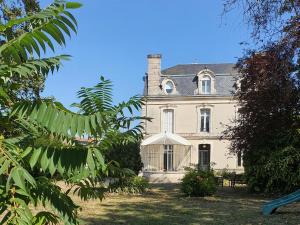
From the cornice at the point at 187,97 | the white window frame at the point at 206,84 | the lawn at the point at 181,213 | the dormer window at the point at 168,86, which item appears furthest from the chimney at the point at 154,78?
the lawn at the point at 181,213

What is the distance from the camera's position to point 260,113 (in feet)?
55.5

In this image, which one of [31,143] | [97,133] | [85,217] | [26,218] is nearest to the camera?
[97,133]

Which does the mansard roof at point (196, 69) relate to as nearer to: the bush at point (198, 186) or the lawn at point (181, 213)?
the bush at point (198, 186)

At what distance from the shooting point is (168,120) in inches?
1549

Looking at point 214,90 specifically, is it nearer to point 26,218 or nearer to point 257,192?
point 257,192

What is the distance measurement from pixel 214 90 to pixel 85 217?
30.0 m

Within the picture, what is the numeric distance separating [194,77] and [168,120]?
440 cm

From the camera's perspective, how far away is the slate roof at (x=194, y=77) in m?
39.5

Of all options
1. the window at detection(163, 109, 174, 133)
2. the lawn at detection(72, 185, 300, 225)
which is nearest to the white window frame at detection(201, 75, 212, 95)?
the window at detection(163, 109, 174, 133)

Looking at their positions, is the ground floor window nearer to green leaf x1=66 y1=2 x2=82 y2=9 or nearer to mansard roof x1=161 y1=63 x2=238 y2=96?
mansard roof x1=161 y1=63 x2=238 y2=96

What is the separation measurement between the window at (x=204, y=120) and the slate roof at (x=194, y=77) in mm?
1706

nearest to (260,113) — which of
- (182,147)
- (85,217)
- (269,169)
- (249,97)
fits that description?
(249,97)

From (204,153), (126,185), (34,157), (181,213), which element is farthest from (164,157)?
(34,157)

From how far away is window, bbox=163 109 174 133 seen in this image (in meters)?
39.2
